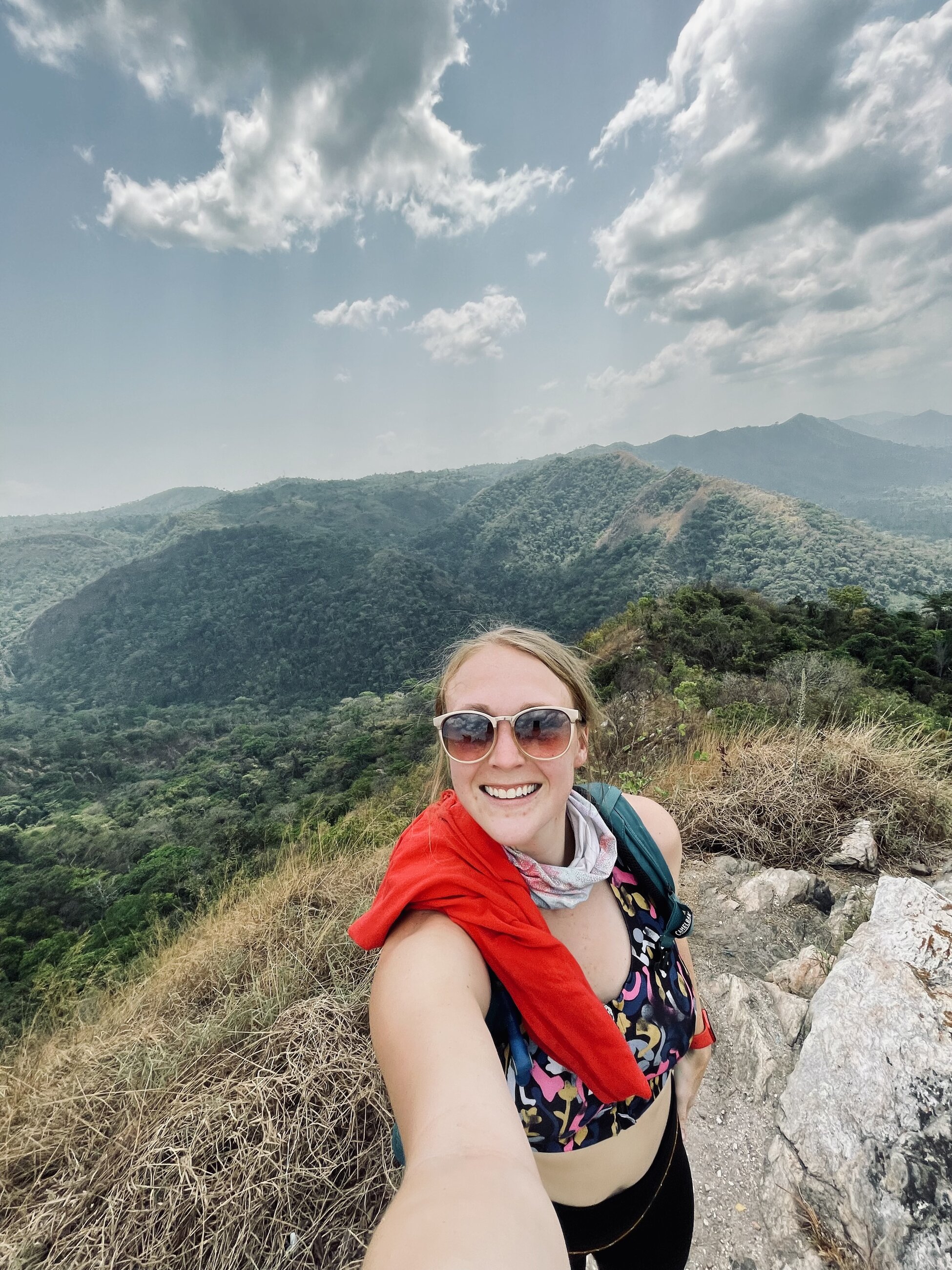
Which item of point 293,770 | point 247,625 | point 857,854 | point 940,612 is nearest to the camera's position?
point 857,854

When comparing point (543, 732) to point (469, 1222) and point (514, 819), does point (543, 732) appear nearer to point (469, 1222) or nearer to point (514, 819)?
point (514, 819)

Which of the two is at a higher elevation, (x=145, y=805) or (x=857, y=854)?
(x=857, y=854)

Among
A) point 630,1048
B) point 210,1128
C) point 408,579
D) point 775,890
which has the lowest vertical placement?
point 408,579

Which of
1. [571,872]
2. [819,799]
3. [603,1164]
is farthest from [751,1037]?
[819,799]

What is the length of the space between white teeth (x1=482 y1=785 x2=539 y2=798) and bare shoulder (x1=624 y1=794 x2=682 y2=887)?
1.56 feet

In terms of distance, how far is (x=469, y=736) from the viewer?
4.05 feet

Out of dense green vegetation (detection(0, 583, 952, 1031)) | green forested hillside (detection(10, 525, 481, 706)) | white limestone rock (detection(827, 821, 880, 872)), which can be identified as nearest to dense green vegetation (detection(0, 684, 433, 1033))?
dense green vegetation (detection(0, 583, 952, 1031))

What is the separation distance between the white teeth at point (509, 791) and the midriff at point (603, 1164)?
28.8 inches

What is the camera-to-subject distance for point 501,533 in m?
121

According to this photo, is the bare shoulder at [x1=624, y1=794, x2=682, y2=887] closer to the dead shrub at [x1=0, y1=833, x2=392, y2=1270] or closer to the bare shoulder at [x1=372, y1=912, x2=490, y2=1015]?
the bare shoulder at [x1=372, y1=912, x2=490, y2=1015]

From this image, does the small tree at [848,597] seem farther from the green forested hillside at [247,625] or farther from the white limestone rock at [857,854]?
the green forested hillside at [247,625]

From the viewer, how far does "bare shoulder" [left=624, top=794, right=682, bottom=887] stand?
1.50 meters

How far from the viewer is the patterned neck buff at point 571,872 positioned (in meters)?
1.15

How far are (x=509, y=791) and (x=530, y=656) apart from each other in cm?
36
